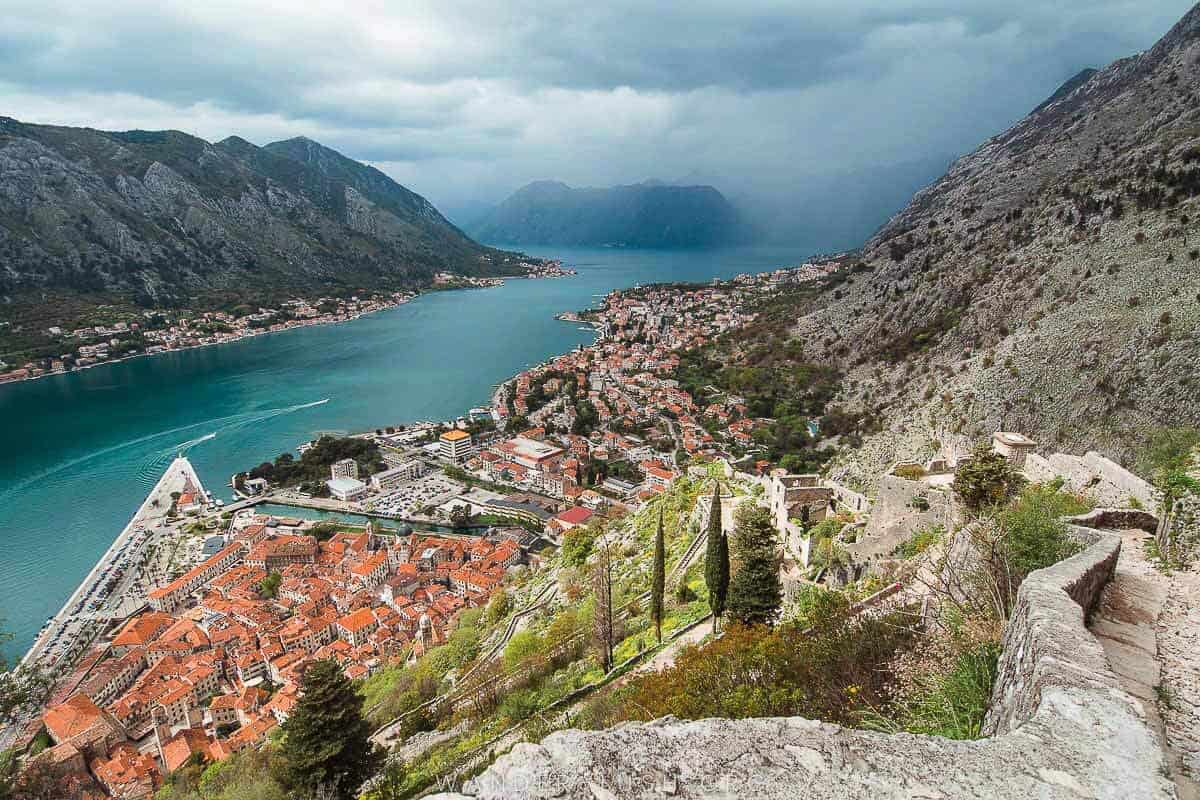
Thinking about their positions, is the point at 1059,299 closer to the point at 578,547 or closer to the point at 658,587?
the point at 578,547

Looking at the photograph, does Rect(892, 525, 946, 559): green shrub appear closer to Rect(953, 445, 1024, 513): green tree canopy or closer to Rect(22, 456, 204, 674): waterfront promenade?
Rect(953, 445, 1024, 513): green tree canopy

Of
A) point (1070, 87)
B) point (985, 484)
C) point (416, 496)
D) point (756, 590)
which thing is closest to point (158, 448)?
point (416, 496)

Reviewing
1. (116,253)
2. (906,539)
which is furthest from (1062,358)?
(116,253)

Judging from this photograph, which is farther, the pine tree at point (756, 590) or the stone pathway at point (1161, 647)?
the pine tree at point (756, 590)

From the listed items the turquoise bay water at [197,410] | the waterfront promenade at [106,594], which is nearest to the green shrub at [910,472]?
the waterfront promenade at [106,594]

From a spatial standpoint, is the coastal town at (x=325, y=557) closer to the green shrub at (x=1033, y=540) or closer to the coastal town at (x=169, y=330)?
the green shrub at (x=1033, y=540)

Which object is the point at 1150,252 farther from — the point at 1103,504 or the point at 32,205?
the point at 32,205

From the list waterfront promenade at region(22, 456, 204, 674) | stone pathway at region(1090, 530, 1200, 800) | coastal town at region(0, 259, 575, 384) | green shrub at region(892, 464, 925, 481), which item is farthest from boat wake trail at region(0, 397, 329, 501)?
stone pathway at region(1090, 530, 1200, 800)
